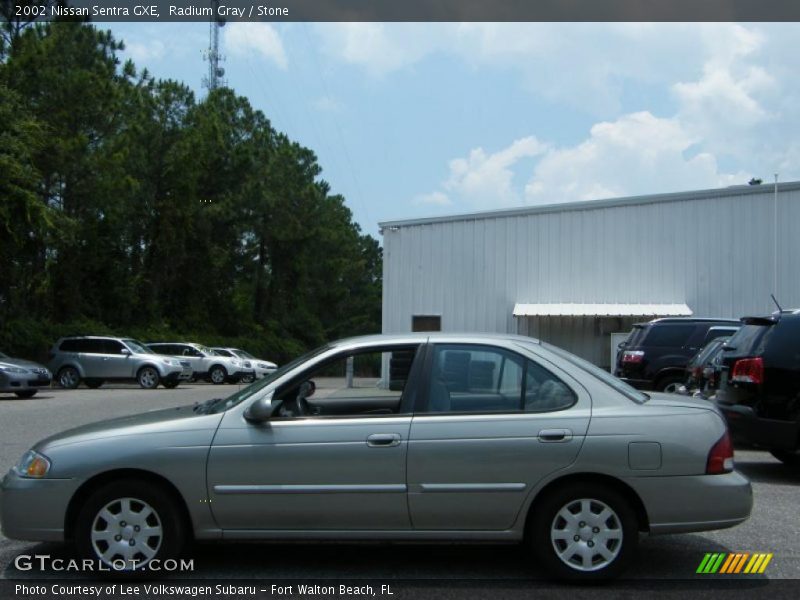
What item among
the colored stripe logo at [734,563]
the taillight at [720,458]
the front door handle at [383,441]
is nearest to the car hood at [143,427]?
the front door handle at [383,441]

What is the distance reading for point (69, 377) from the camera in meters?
28.3

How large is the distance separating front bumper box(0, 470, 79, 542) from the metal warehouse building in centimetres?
2057

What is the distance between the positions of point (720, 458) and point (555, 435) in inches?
40.8

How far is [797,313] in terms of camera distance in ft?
31.3

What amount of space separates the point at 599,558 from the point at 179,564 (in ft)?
8.53

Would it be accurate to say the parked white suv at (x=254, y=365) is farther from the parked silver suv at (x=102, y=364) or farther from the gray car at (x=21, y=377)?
the gray car at (x=21, y=377)

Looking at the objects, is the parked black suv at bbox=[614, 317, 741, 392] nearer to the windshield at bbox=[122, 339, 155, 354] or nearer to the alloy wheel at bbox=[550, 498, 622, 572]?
the alloy wheel at bbox=[550, 498, 622, 572]

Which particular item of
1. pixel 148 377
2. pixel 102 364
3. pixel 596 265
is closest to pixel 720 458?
pixel 596 265

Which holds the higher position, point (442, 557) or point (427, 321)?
point (427, 321)

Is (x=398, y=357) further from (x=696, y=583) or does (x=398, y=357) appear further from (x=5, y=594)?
(x=5, y=594)

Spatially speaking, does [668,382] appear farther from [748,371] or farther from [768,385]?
[768,385]

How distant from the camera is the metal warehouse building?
2567 centimetres

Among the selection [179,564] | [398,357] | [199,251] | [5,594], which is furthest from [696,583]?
[199,251]

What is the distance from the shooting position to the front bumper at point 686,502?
217 inches
